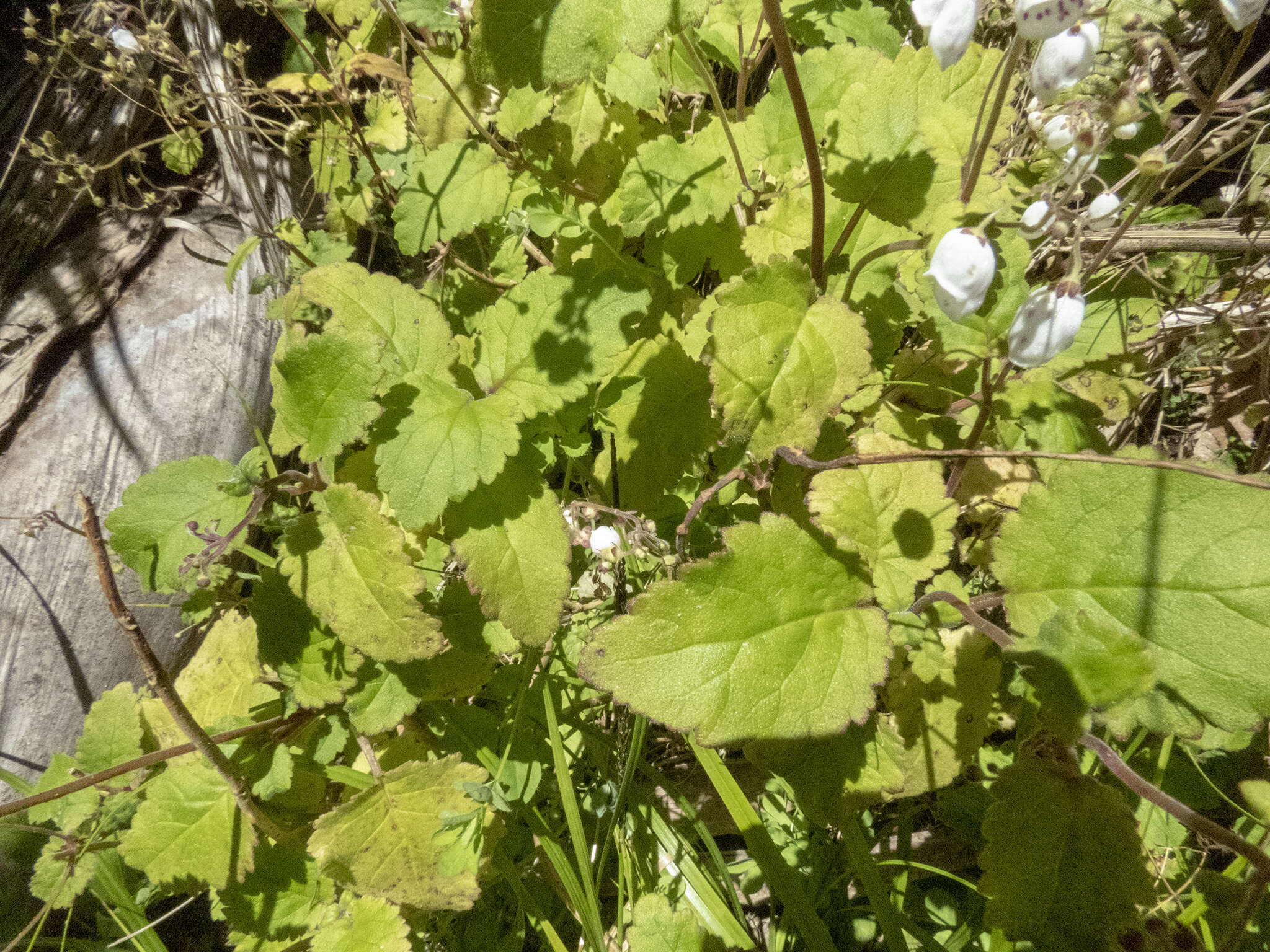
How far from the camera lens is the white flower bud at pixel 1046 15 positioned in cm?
94

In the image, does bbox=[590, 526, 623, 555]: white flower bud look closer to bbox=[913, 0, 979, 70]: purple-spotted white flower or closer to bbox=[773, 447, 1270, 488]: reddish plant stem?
bbox=[773, 447, 1270, 488]: reddish plant stem

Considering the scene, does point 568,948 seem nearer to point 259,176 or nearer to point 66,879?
point 66,879

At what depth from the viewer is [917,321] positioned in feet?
5.49

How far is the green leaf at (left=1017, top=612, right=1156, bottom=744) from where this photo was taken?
102cm

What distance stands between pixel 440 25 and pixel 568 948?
244 centimetres

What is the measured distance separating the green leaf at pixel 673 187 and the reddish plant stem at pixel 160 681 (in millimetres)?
1211

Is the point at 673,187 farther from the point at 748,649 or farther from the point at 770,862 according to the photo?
the point at 770,862

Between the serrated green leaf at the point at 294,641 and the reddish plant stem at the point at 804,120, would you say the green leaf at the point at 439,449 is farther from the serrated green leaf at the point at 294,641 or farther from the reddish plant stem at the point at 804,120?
the reddish plant stem at the point at 804,120

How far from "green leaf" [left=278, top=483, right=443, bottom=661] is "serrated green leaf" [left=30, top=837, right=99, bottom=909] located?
927 millimetres

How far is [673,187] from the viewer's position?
1639 millimetres

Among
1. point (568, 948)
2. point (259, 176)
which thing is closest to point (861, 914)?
point (568, 948)

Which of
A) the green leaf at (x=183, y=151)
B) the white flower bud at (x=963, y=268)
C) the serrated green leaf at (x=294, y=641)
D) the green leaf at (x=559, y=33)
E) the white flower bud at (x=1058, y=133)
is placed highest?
the green leaf at (x=183, y=151)

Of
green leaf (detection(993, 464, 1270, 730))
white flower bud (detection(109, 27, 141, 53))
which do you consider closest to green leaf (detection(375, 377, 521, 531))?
green leaf (detection(993, 464, 1270, 730))

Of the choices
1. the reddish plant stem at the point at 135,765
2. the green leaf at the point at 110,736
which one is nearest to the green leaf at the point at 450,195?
the reddish plant stem at the point at 135,765
